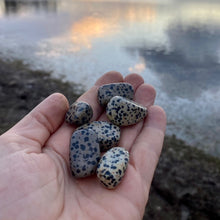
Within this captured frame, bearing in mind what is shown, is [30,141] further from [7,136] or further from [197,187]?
[197,187]

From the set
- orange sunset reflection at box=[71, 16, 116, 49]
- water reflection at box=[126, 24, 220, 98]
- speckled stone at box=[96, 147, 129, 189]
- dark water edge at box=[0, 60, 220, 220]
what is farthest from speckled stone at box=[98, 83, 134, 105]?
orange sunset reflection at box=[71, 16, 116, 49]

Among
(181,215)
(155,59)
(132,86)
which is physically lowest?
(181,215)

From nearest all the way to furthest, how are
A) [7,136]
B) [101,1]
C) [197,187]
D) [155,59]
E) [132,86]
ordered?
[7,136], [197,187], [132,86], [155,59], [101,1]

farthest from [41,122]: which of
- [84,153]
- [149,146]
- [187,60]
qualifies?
[187,60]

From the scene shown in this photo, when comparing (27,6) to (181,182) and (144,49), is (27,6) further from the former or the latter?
(181,182)

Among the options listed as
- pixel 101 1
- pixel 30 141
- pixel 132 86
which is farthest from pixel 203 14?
pixel 30 141
